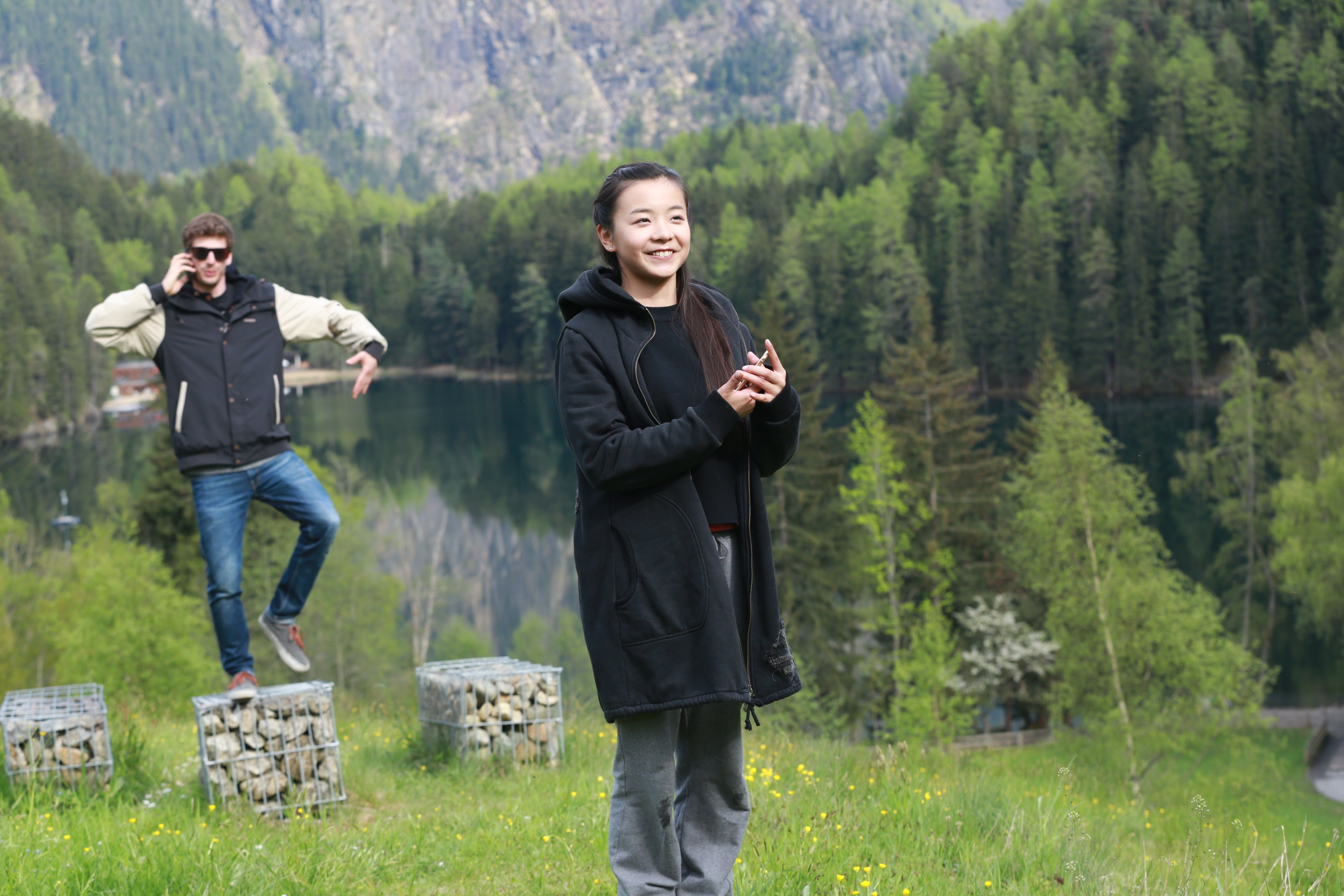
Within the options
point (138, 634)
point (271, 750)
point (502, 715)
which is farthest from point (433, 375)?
point (271, 750)

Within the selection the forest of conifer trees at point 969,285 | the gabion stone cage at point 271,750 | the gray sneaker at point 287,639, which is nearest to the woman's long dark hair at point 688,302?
the gabion stone cage at point 271,750

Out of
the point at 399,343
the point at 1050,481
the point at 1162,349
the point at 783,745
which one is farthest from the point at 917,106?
the point at 783,745

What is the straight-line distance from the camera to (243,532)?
4.86m

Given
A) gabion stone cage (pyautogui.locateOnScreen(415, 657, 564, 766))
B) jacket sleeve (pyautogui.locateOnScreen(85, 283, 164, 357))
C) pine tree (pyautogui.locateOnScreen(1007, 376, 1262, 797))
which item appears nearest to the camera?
A: jacket sleeve (pyautogui.locateOnScreen(85, 283, 164, 357))

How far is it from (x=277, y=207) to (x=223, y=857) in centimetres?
12809

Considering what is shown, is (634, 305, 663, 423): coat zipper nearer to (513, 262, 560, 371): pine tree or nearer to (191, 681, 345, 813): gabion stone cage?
(191, 681, 345, 813): gabion stone cage

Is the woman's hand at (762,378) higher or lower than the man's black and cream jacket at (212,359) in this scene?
lower

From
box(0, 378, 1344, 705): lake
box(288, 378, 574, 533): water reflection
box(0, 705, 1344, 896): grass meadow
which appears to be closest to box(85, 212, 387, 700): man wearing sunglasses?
box(0, 705, 1344, 896): grass meadow

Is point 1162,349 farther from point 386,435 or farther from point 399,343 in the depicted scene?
point 399,343

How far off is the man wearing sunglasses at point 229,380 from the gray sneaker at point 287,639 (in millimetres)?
144

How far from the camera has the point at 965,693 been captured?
30375 millimetres

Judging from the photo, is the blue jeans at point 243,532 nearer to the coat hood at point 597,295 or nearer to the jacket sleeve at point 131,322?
the jacket sleeve at point 131,322

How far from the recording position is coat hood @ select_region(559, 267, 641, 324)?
2730mm

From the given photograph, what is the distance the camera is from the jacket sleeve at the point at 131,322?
471 cm
